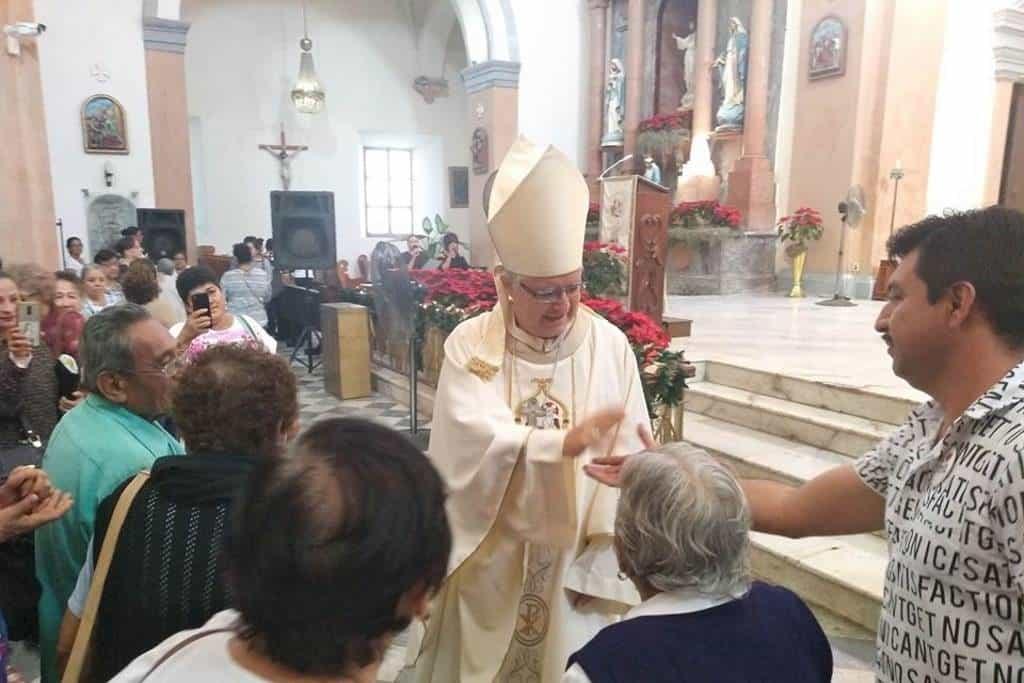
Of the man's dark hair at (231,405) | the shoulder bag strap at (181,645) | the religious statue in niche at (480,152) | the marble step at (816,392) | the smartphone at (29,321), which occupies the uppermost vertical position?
the religious statue in niche at (480,152)

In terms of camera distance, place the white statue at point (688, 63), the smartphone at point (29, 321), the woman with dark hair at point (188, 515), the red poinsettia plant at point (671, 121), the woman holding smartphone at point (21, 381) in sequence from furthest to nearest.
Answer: the white statue at point (688, 63), the red poinsettia plant at point (671, 121), the smartphone at point (29, 321), the woman holding smartphone at point (21, 381), the woman with dark hair at point (188, 515)

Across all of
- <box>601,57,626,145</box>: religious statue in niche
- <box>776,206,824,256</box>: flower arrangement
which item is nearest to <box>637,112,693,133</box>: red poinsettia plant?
<box>601,57,626,145</box>: religious statue in niche

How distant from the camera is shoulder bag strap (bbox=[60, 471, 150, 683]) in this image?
3.76 feet

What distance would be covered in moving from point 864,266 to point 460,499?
8.87 meters

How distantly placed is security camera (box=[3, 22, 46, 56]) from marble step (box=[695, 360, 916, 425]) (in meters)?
6.45

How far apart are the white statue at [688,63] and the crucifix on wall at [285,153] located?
304 inches

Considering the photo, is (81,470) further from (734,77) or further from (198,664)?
(734,77)

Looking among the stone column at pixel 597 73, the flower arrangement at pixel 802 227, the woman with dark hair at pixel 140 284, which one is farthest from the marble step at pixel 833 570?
the stone column at pixel 597 73

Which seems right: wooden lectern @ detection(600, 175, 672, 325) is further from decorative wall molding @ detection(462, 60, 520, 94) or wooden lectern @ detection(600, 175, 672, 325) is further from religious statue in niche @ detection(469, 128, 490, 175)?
decorative wall molding @ detection(462, 60, 520, 94)

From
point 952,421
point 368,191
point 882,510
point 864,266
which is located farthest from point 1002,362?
point 368,191

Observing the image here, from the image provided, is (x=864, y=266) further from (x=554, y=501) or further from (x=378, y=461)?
(x=378, y=461)

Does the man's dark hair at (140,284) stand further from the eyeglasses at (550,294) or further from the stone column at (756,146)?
the stone column at (756,146)

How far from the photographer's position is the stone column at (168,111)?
957 cm

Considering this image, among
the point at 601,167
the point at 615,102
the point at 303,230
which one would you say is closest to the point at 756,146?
the point at 615,102
